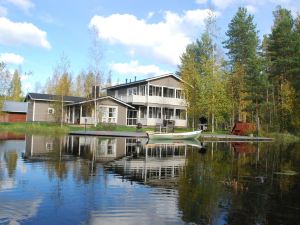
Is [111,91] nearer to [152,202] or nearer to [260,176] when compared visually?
[260,176]

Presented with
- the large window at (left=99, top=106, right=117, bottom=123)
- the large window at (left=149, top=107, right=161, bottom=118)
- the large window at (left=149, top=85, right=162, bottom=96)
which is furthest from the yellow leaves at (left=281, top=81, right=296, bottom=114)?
the large window at (left=99, top=106, right=117, bottom=123)

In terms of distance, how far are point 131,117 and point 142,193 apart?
42240 millimetres

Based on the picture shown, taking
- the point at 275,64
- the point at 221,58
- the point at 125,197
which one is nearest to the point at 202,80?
the point at 221,58

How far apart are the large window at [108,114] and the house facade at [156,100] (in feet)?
8.38

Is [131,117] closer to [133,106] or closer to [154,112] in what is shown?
[133,106]

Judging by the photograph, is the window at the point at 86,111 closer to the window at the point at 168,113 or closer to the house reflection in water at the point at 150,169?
the window at the point at 168,113

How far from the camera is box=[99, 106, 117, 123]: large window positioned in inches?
Answer: 1874

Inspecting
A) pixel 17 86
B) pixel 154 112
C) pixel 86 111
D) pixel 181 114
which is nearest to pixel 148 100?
pixel 154 112

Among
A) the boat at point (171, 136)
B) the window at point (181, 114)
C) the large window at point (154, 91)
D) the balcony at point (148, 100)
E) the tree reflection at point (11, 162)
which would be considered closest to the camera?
the tree reflection at point (11, 162)

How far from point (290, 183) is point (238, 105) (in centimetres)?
4272

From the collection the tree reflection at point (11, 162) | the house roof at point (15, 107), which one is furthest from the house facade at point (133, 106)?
the tree reflection at point (11, 162)

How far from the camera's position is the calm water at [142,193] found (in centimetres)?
719

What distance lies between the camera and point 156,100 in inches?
1918

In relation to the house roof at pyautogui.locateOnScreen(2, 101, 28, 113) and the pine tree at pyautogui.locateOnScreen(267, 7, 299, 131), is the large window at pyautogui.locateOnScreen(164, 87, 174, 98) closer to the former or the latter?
the pine tree at pyautogui.locateOnScreen(267, 7, 299, 131)
